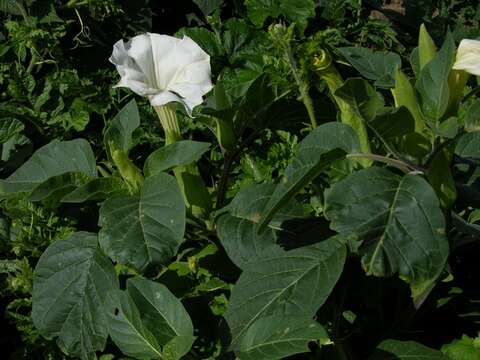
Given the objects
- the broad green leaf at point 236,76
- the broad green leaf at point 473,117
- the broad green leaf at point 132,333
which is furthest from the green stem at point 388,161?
the broad green leaf at point 236,76

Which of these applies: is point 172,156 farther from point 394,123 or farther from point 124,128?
point 394,123

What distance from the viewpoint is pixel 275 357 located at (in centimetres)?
114

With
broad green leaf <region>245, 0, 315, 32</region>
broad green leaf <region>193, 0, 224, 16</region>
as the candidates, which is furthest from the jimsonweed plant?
broad green leaf <region>193, 0, 224, 16</region>

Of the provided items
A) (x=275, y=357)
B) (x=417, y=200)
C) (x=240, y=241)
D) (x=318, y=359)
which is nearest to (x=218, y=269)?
(x=240, y=241)

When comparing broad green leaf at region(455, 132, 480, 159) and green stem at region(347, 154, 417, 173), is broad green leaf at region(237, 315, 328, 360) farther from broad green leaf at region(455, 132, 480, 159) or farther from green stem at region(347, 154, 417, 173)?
broad green leaf at region(455, 132, 480, 159)

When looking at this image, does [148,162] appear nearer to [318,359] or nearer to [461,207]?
[318,359]

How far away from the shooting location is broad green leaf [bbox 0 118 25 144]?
1854mm

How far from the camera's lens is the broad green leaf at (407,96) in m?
1.26

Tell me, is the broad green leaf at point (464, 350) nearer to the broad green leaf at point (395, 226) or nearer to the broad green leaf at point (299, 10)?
the broad green leaf at point (395, 226)

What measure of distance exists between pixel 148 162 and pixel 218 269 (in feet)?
0.88

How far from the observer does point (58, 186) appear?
4.64ft

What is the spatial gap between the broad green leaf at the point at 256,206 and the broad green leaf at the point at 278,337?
0.21 metres

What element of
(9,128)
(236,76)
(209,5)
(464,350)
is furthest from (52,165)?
(209,5)

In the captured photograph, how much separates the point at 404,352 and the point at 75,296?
0.61 meters
